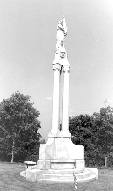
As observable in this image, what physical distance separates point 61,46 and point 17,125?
21.8 metres

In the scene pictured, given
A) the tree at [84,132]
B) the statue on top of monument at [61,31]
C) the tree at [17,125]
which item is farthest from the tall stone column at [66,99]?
the tree at [84,132]

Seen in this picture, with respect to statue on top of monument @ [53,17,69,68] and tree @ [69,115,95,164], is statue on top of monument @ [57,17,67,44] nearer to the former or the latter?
statue on top of monument @ [53,17,69,68]

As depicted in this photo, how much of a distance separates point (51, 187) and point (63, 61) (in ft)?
30.0

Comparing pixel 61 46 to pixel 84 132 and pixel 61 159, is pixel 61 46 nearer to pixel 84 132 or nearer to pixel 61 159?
pixel 61 159

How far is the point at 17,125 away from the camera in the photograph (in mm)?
40500

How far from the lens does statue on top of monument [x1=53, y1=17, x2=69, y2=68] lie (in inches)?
797

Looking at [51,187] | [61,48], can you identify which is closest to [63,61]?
[61,48]

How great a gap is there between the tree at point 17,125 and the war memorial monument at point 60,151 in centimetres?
2076

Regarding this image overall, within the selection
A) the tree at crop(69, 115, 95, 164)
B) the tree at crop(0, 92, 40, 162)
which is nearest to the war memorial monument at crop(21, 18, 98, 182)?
the tree at crop(0, 92, 40, 162)

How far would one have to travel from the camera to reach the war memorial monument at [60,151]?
52.3 feet

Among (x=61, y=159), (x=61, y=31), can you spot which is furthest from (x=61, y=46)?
(x=61, y=159)

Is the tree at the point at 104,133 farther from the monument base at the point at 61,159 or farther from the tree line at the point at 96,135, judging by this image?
the monument base at the point at 61,159

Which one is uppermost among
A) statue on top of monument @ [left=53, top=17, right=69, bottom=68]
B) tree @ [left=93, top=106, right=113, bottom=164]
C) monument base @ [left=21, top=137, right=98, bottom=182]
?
statue on top of monument @ [left=53, top=17, right=69, bottom=68]

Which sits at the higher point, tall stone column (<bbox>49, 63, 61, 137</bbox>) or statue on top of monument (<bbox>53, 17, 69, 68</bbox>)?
statue on top of monument (<bbox>53, 17, 69, 68</bbox>)
